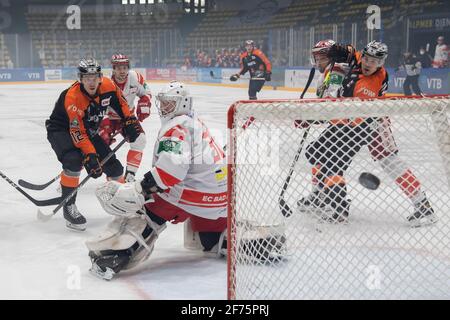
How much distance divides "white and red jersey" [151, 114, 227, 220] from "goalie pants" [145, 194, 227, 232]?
26 millimetres

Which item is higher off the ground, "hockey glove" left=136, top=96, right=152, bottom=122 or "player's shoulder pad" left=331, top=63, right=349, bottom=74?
"player's shoulder pad" left=331, top=63, right=349, bottom=74

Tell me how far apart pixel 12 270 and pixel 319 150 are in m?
1.37

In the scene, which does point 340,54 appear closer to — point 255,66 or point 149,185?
point 149,185

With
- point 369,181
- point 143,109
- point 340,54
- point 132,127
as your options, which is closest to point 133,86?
point 143,109

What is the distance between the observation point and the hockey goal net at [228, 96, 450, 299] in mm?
2145

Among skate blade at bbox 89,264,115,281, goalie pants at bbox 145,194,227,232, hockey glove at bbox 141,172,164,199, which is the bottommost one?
skate blade at bbox 89,264,115,281

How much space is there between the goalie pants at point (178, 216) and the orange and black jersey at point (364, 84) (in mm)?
1102

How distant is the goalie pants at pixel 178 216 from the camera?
8.66 ft

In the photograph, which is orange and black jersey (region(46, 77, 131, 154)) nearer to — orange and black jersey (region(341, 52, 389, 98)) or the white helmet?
the white helmet

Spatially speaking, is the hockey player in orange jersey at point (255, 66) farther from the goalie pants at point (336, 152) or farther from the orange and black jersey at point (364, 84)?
the goalie pants at point (336, 152)

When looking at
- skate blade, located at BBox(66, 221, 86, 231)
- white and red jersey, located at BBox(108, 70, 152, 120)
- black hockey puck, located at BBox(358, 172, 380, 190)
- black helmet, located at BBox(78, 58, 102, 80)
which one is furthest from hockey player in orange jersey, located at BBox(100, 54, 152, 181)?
black hockey puck, located at BBox(358, 172, 380, 190)

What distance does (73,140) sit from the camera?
11.0 ft
